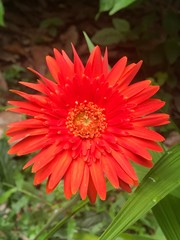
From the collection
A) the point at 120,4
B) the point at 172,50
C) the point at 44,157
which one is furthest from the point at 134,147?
the point at 172,50

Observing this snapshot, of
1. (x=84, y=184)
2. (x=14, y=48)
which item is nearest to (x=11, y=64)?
(x=14, y=48)

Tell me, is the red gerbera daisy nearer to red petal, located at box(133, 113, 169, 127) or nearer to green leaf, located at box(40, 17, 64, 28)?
red petal, located at box(133, 113, 169, 127)

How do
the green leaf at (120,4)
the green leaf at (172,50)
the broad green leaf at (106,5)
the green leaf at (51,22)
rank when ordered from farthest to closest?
the green leaf at (51,22) < the green leaf at (172,50) < the broad green leaf at (106,5) < the green leaf at (120,4)

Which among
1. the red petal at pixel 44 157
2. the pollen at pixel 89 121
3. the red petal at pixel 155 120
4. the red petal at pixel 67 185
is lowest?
the red petal at pixel 67 185

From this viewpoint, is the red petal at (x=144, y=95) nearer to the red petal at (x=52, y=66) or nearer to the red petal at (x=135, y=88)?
the red petal at (x=135, y=88)

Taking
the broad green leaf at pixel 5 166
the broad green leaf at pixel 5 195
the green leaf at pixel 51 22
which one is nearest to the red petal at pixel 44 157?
the broad green leaf at pixel 5 195

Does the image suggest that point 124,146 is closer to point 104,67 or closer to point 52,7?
point 104,67

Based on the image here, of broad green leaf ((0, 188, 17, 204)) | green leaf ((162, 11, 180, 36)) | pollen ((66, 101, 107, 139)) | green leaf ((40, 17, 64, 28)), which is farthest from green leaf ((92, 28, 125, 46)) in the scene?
pollen ((66, 101, 107, 139))
